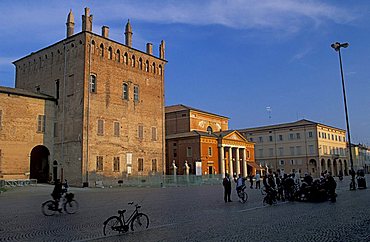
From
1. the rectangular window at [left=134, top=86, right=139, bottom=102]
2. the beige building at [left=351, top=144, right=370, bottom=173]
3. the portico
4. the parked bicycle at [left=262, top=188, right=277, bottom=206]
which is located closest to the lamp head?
the parked bicycle at [left=262, top=188, right=277, bottom=206]

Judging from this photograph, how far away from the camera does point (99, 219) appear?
13.2 meters

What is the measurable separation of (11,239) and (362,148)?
128m

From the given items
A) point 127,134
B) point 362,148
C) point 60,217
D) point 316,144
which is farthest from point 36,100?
point 362,148

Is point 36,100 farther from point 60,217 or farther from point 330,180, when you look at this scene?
point 330,180

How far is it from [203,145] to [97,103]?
809 inches

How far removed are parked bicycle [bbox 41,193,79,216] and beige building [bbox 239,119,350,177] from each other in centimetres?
6857

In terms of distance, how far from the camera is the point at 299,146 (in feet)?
272

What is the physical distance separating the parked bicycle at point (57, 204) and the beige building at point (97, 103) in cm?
2466

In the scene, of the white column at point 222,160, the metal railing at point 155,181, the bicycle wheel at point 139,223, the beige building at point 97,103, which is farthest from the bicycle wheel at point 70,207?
the white column at point 222,160

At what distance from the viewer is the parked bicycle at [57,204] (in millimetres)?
14852

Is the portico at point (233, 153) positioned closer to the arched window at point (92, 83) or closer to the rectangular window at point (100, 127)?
the rectangular window at point (100, 127)

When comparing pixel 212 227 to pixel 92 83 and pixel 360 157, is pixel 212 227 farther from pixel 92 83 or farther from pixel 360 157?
pixel 360 157

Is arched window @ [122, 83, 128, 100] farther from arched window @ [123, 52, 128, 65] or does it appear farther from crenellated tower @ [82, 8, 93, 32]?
crenellated tower @ [82, 8, 93, 32]

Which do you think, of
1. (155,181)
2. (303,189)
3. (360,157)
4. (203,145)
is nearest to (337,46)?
(303,189)
